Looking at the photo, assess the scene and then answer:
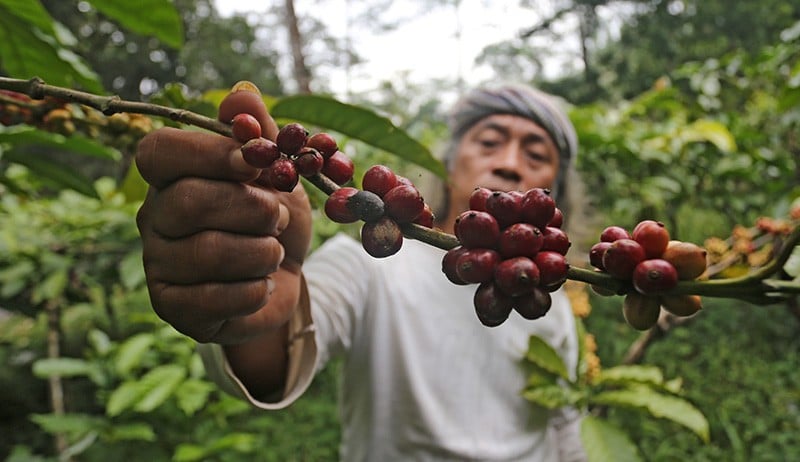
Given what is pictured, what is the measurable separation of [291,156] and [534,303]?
220 mm

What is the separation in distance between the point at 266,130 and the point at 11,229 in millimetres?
1737

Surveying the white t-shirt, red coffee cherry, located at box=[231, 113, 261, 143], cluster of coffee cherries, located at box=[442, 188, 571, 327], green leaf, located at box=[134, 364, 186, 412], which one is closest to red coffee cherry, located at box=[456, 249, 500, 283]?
cluster of coffee cherries, located at box=[442, 188, 571, 327]

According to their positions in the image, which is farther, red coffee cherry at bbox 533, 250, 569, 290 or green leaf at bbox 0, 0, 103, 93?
green leaf at bbox 0, 0, 103, 93

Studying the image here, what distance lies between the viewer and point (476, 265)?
41 cm

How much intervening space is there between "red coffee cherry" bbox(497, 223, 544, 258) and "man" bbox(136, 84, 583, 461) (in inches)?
9.8

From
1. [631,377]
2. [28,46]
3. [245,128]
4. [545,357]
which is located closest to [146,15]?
[28,46]

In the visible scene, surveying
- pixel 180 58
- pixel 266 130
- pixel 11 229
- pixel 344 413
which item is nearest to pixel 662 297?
pixel 266 130

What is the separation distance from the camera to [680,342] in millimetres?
3727

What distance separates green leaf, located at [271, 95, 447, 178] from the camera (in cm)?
71

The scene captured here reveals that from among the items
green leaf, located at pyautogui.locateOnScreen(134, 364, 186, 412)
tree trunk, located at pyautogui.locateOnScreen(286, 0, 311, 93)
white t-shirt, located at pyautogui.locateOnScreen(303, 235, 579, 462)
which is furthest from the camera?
tree trunk, located at pyautogui.locateOnScreen(286, 0, 311, 93)

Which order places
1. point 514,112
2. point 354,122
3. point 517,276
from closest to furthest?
point 517,276 < point 354,122 < point 514,112

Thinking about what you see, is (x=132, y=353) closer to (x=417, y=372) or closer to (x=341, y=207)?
(x=417, y=372)

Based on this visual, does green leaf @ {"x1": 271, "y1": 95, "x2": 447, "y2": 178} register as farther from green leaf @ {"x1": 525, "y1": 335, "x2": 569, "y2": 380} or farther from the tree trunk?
the tree trunk

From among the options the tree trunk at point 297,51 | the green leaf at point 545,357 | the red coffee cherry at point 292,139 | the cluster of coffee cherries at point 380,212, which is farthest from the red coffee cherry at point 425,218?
the tree trunk at point 297,51
